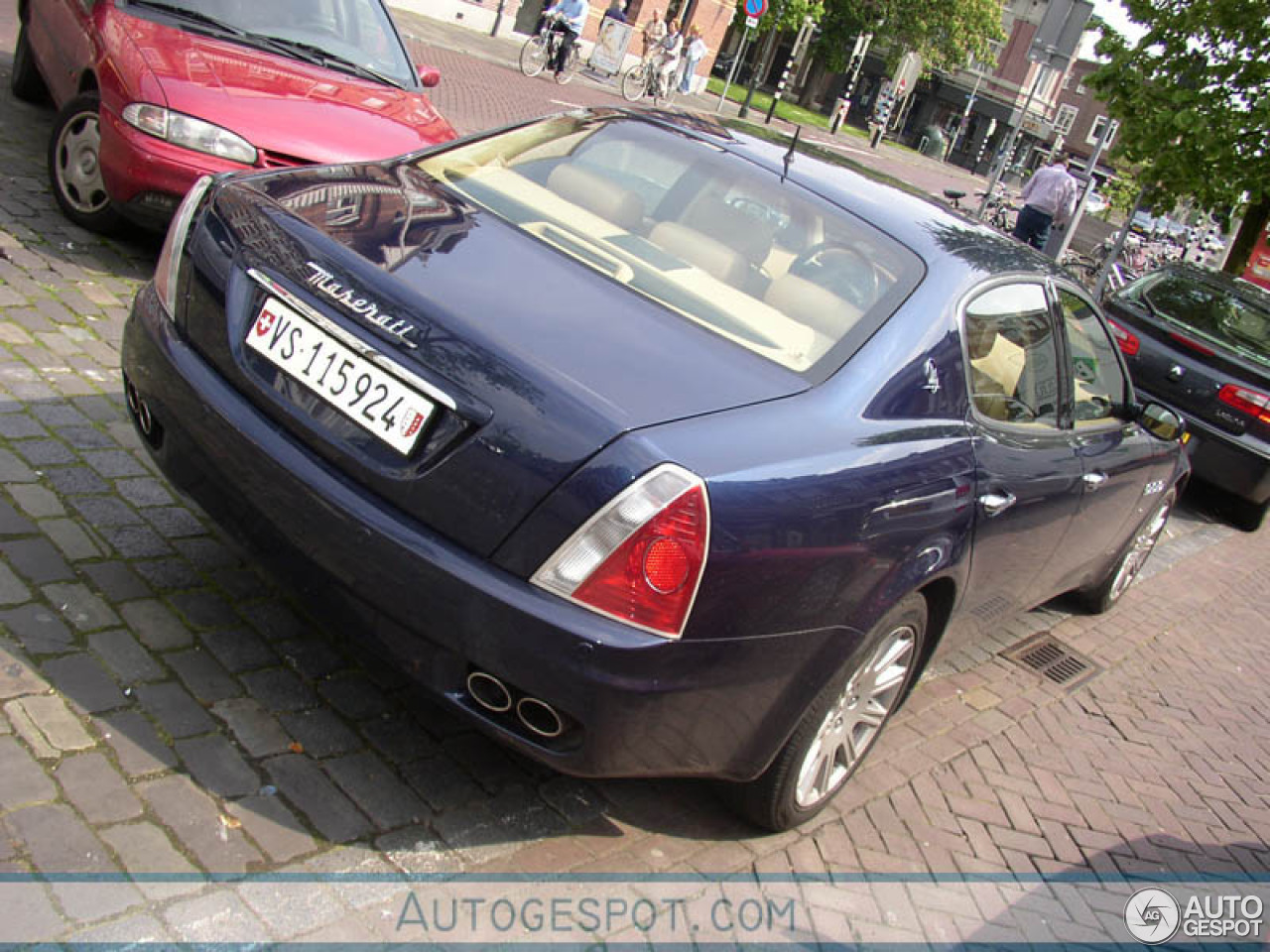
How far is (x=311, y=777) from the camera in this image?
2824 millimetres

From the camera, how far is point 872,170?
4.11 meters

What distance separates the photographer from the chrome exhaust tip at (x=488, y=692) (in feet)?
8.27

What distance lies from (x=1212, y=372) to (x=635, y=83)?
2004 centimetres

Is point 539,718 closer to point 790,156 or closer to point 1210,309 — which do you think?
point 790,156

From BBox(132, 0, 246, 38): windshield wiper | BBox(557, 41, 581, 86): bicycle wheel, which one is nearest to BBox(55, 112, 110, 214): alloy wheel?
BBox(132, 0, 246, 38): windshield wiper

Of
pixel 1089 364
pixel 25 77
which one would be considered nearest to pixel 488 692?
pixel 1089 364

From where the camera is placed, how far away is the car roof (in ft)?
11.5

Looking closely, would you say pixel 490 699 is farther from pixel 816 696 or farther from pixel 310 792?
pixel 816 696

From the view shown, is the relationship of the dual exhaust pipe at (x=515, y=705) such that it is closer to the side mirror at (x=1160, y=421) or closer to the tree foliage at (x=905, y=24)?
the side mirror at (x=1160, y=421)

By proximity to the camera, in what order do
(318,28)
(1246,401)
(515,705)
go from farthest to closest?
(1246,401)
(318,28)
(515,705)

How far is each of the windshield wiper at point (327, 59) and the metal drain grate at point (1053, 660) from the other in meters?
4.40

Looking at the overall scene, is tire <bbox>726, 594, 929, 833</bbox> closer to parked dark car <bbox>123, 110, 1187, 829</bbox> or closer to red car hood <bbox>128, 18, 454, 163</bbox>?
parked dark car <bbox>123, 110, 1187, 829</bbox>

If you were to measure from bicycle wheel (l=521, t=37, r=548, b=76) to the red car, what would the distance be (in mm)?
15417

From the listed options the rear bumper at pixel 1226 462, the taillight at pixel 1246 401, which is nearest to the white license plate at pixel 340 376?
the rear bumper at pixel 1226 462
